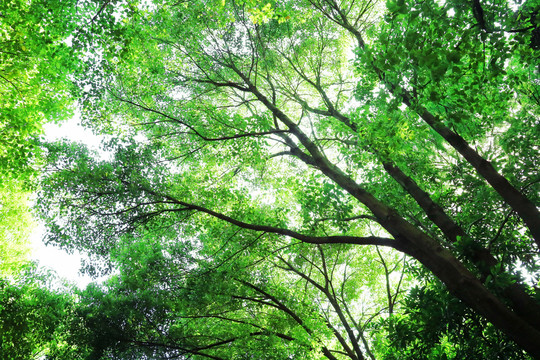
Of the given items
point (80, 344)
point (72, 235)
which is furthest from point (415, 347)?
point (80, 344)

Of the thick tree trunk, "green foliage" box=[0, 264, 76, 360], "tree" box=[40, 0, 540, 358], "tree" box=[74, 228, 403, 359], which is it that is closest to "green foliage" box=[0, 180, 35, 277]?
"green foliage" box=[0, 264, 76, 360]

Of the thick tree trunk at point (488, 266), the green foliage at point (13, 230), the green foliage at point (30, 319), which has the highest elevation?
the green foliage at point (13, 230)

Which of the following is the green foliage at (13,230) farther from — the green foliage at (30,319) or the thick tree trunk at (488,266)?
the thick tree trunk at (488,266)

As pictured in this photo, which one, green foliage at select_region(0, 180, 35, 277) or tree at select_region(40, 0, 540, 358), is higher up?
green foliage at select_region(0, 180, 35, 277)

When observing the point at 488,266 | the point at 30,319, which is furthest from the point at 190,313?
the point at 488,266

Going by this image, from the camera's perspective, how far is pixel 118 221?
5969 mm

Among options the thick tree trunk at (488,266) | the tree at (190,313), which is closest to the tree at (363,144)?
the thick tree trunk at (488,266)

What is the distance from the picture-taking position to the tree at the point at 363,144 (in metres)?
3.38

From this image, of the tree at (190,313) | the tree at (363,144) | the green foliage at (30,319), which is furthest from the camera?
the green foliage at (30,319)

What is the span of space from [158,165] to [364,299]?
36.2 ft

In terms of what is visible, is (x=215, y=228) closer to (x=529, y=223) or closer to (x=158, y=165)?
(x=158, y=165)

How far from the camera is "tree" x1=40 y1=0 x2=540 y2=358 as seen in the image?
11.1ft

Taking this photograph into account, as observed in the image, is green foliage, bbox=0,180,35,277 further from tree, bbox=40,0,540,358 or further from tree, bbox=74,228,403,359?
tree, bbox=40,0,540,358

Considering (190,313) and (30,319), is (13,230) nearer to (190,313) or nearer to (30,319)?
(30,319)
